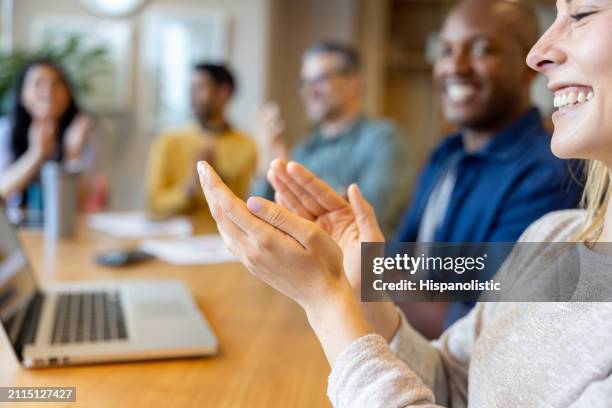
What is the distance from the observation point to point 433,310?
2.90 feet

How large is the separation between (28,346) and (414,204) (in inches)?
39.5

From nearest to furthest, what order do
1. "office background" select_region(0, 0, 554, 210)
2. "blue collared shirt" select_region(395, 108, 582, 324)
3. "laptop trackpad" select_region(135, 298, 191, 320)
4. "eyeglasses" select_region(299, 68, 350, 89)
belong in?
1. "laptop trackpad" select_region(135, 298, 191, 320)
2. "blue collared shirt" select_region(395, 108, 582, 324)
3. "eyeglasses" select_region(299, 68, 350, 89)
4. "office background" select_region(0, 0, 554, 210)

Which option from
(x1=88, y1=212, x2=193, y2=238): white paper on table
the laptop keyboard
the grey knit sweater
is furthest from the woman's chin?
(x1=88, y1=212, x2=193, y2=238): white paper on table

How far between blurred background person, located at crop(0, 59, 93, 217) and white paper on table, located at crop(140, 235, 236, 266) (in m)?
0.69

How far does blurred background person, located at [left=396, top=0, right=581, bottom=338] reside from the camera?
1150 mm

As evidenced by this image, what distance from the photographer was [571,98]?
0.59 metres

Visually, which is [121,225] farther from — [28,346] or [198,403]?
[198,403]

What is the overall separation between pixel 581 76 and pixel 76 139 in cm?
208

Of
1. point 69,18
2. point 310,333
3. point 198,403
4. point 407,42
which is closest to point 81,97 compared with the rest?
point 69,18

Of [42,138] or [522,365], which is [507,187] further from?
[42,138]

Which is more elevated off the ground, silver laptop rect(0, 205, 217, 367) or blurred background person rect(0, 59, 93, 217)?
blurred background person rect(0, 59, 93, 217)

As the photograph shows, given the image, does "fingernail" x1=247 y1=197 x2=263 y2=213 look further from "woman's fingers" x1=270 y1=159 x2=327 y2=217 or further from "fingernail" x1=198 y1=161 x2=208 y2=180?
"woman's fingers" x1=270 y1=159 x2=327 y2=217

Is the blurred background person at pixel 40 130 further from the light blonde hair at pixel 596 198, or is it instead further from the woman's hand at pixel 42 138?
the light blonde hair at pixel 596 198

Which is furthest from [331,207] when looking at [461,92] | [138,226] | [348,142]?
[348,142]
